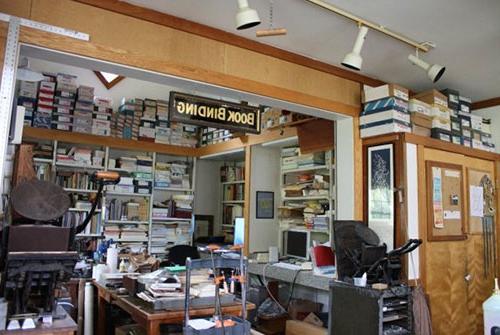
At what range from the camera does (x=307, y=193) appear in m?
4.54

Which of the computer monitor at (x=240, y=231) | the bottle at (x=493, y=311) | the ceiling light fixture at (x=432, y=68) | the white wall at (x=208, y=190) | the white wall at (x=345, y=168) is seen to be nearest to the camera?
the bottle at (x=493, y=311)

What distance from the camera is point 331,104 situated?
134 inches

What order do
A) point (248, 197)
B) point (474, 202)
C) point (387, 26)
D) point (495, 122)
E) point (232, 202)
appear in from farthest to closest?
point (232, 202) → point (248, 197) → point (495, 122) → point (474, 202) → point (387, 26)

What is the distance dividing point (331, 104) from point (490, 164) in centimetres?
198

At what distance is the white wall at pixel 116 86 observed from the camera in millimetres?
5516

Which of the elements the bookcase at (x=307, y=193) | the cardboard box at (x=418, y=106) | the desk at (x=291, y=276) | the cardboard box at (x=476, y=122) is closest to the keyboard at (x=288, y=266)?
the desk at (x=291, y=276)

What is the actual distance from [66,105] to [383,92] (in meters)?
4.04

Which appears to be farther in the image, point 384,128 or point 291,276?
point 291,276

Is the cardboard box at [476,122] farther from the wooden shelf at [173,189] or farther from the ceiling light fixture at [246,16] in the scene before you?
the wooden shelf at [173,189]

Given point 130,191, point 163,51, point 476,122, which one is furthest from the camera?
point 130,191

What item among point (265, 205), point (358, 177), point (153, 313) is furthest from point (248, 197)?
point (153, 313)

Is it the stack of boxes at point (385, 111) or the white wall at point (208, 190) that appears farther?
the white wall at point (208, 190)

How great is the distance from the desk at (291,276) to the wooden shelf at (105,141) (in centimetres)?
232

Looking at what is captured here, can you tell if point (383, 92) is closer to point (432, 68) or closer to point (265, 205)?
point (432, 68)
